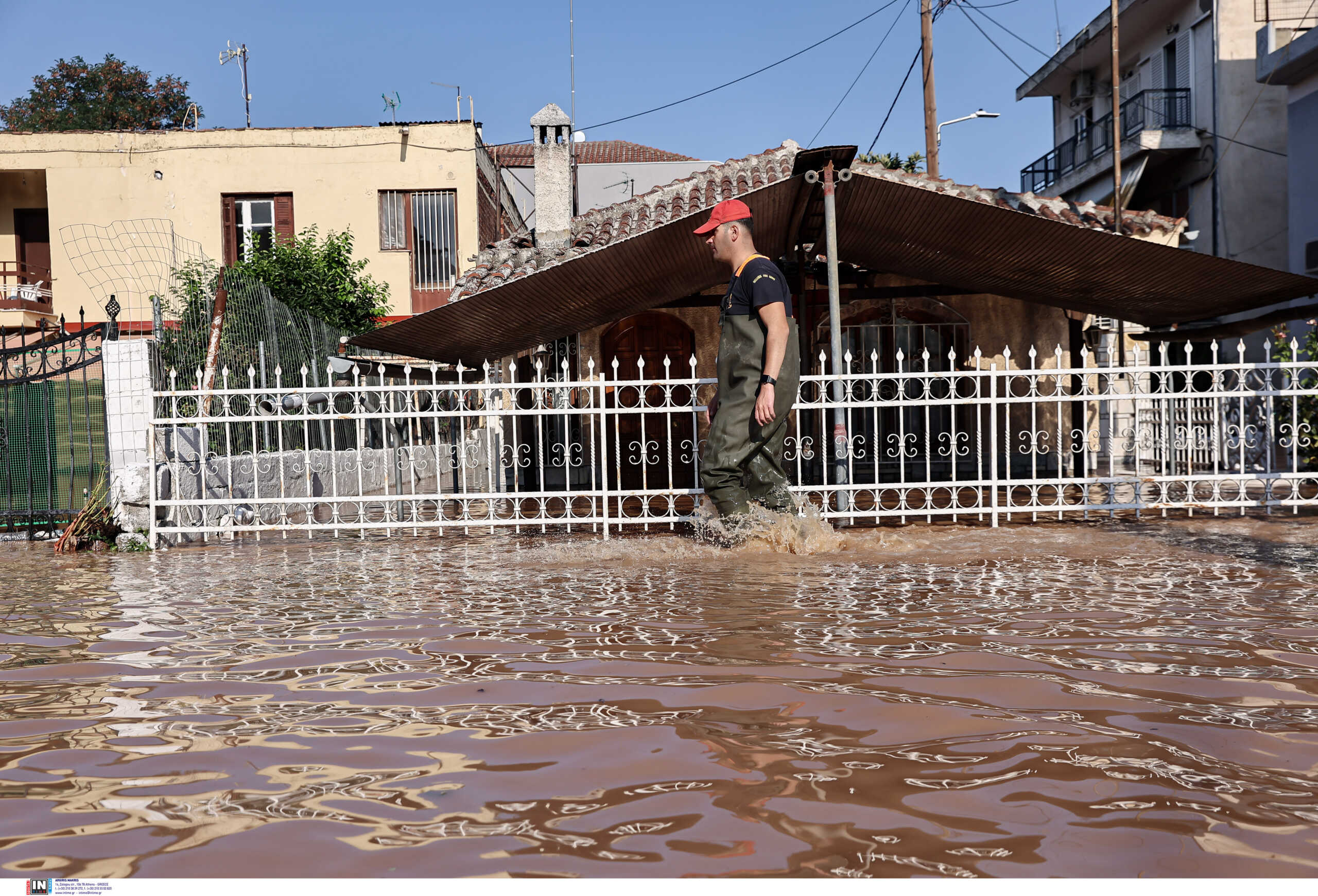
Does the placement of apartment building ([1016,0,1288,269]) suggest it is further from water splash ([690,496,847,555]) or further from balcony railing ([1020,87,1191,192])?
water splash ([690,496,847,555])

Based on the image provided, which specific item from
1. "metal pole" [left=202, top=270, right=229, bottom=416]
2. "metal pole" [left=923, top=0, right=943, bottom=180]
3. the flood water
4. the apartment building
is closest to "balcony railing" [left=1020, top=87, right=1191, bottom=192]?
the apartment building

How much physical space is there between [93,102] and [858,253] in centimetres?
3214

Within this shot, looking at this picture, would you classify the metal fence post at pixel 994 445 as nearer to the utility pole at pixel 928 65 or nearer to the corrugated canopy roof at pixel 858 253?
the corrugated canopy roof at pixel 858 253

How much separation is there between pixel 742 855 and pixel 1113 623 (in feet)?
8.44

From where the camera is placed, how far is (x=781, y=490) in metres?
6.21

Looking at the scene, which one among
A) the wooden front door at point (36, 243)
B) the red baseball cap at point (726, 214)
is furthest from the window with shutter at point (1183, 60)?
the wooden front door at point (36, 243)

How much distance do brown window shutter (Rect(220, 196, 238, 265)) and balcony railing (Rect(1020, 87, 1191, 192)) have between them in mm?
17900

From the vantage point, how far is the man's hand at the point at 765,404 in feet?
19.1

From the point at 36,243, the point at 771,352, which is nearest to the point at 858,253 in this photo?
the point at 771,352

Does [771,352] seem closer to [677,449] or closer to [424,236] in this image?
[677,449]

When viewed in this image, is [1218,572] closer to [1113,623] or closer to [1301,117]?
[1113,623]

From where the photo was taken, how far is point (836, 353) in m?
7.73

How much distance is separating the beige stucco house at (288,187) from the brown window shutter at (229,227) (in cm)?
2

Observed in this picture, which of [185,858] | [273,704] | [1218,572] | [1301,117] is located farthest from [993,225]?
[1301,117]
